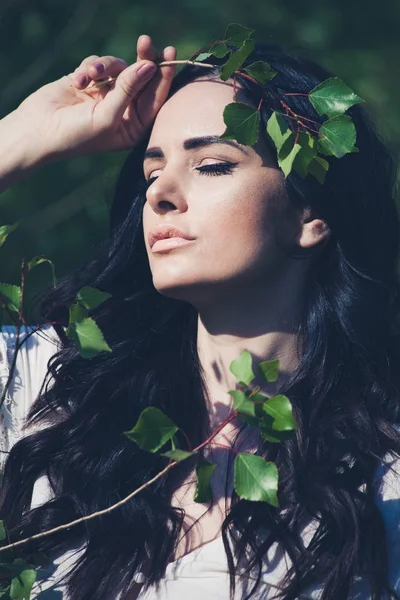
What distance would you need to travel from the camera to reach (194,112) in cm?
306

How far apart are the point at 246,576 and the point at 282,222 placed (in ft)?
2.76

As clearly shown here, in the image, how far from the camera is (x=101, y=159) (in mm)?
5281

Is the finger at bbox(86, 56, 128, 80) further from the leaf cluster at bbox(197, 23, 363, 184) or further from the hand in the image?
the leaf cluster at bbox(197, 23, 363, 184)

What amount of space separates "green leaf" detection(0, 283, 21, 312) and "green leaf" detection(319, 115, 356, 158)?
74cm

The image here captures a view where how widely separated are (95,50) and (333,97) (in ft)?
8.90

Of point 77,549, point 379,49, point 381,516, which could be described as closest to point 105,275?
point 77,549

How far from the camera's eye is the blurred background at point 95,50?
5184 millimetres

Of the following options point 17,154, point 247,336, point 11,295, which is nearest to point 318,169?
point 247,336

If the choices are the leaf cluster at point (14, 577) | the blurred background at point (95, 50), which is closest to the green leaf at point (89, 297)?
the leaf cluster at point (14, 577)

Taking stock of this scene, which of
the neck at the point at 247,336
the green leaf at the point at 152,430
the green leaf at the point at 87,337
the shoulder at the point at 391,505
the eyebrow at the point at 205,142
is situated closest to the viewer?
the green leaf at the point at 152,430

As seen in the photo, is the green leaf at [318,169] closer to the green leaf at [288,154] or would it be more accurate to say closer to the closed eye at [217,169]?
the green leaf at [288,154]

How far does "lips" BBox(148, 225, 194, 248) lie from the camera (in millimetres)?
2947

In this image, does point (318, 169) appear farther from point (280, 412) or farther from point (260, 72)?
point (280, 412)

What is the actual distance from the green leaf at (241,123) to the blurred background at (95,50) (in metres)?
2.41
